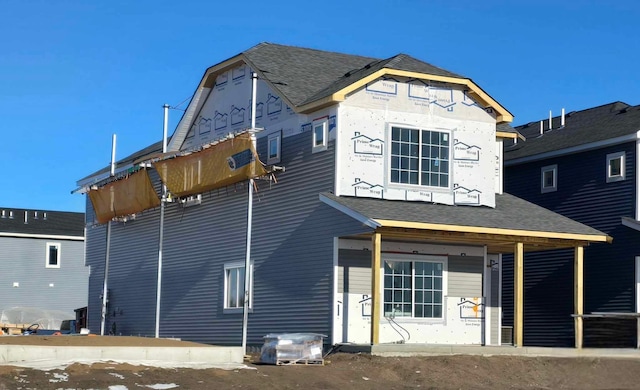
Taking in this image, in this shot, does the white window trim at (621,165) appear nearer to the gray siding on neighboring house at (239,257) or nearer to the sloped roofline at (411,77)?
the sloped roofline at (411,77)

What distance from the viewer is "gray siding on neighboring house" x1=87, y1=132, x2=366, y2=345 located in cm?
2727

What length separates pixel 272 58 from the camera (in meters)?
31.6

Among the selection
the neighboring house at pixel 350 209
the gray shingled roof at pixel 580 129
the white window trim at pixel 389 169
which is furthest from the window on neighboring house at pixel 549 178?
the white window trim at pixel 389 169

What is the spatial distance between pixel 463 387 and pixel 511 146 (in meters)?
16.9

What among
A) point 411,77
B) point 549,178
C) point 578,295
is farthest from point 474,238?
point 549,178

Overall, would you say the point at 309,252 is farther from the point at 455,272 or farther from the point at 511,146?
A: the point at 511,146

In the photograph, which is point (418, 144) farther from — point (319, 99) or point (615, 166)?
point (615, 166)

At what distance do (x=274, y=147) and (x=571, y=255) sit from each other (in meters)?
10.5

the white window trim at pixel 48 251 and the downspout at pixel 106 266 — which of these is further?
the white window trim at pixel 48 251

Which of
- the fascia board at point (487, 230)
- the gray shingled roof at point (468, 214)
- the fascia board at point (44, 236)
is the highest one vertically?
the fascia board at point (44, 236)

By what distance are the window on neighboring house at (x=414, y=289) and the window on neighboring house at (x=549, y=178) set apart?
26.4 ft

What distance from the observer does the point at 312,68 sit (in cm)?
3162

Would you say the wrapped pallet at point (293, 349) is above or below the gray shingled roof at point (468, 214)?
below

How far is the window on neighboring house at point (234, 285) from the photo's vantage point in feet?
99.3
